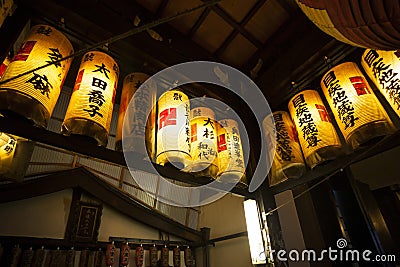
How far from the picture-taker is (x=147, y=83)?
3.04m

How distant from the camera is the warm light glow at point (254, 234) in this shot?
2816 mm

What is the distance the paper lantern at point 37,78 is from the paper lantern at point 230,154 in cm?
184

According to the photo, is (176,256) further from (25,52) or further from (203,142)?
(25,52)

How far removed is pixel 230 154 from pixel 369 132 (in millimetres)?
1432

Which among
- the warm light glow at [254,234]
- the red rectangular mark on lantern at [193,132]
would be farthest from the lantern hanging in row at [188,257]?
the red rectangular mark on lantern at [193,132]

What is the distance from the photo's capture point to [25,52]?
2.17 meters

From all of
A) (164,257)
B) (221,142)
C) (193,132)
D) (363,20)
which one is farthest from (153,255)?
(363,20)

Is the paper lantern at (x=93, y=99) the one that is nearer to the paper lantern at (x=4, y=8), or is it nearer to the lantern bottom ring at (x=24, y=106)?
the lantern bottom ring at (x=24, y=106)

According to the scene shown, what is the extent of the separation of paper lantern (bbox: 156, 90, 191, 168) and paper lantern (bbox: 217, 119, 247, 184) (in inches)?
19.9

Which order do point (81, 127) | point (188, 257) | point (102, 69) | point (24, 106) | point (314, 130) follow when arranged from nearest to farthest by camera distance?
point (24, 106)
point (81, 127)
point (102, 69)
point (314, 130)
point (188, 257)

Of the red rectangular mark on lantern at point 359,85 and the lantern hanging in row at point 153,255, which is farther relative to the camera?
the lantern hanging in row at point 153,255

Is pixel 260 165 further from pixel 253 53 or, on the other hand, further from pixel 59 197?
pixel 59 197

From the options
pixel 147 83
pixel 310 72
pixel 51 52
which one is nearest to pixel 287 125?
pixel 310 72

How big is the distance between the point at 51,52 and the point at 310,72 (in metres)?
3.12
